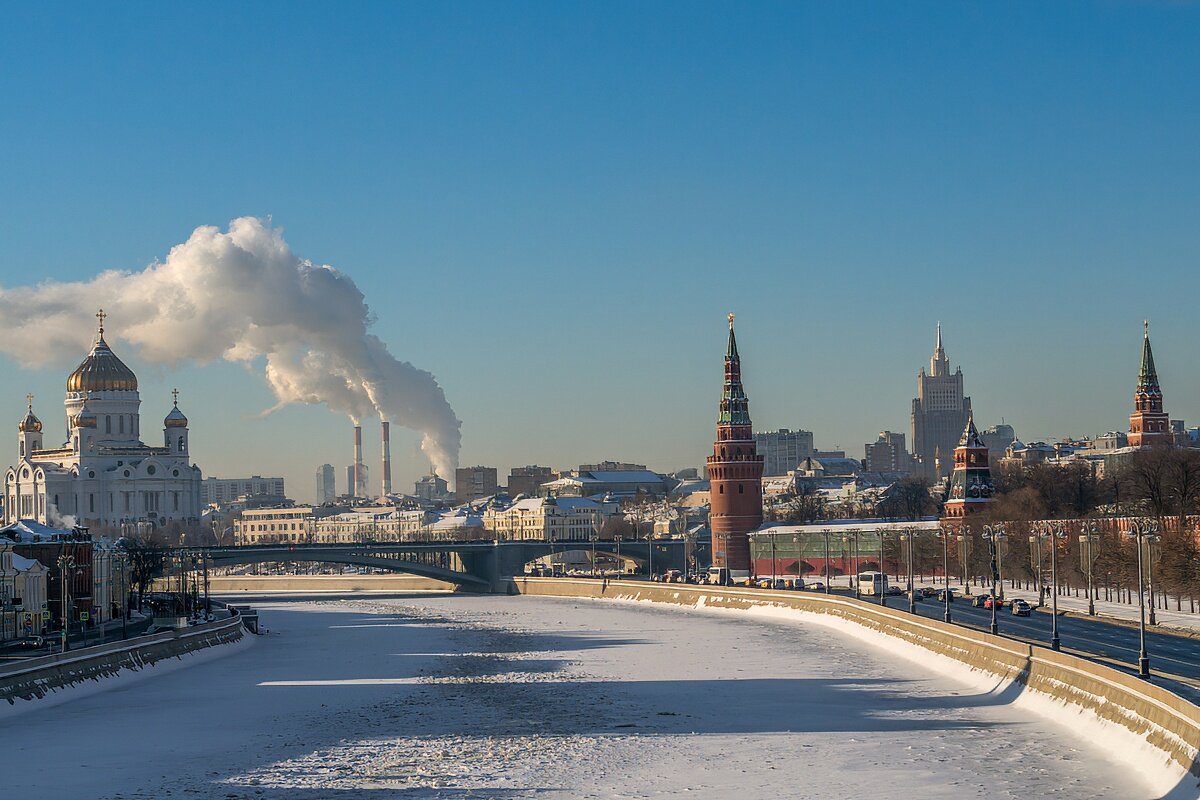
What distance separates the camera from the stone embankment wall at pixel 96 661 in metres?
55.8

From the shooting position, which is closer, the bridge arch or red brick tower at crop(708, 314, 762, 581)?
the bridge arch

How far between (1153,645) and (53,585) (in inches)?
1917

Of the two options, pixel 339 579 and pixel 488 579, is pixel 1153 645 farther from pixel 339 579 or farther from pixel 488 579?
pixel 339 579

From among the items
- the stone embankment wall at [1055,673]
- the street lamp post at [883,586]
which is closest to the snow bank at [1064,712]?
the stone embankment wall at [1055,673]

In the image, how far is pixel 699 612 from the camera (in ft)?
362

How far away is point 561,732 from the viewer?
162ft

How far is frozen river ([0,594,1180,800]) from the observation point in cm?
4009

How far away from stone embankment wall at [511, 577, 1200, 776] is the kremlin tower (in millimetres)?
44440

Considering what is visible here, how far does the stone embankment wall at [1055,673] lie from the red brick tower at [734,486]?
5546cm

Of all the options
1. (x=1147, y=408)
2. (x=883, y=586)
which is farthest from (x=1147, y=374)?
(x=883, y=586)

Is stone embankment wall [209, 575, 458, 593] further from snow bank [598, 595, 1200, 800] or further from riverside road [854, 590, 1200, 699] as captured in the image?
snow bank [598, 595, 1200, 800]

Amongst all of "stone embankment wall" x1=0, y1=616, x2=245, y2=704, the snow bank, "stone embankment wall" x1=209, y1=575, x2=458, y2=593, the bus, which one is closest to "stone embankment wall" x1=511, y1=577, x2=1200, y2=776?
the snow bank

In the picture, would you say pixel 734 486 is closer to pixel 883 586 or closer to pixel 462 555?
pixel 462 555

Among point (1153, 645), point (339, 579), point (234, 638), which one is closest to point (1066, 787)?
point (1153, 645)
